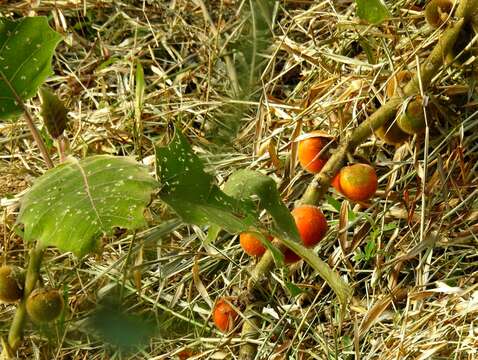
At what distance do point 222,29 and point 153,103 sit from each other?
0.72 ft

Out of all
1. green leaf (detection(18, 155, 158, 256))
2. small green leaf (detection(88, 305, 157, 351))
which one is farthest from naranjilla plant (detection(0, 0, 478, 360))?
small green leaf (detection(88, 305, 157, 351))

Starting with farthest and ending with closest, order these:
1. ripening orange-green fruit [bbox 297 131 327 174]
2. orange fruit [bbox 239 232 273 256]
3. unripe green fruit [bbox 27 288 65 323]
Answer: ripening orange-green fruit [bbox 297 131 327 174]
orange fruit [bbox 239 232 273 256]
unripe green fruit [bbox 27 288 65 323]

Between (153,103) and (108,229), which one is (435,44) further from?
(108,229)

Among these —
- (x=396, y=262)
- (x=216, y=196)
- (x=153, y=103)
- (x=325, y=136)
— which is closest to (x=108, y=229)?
(x=216, y=196)

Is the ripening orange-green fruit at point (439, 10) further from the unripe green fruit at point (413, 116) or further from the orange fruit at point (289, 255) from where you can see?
the orange fruit at point (289, 255)

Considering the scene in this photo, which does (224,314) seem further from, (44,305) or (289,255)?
(44,305)

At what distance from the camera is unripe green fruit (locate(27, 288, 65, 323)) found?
908 mm

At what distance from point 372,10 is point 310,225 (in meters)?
0.43

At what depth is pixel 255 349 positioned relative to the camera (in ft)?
4.07

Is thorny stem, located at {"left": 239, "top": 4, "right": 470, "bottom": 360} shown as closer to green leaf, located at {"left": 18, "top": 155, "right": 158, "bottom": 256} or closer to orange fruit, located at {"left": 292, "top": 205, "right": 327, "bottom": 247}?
orange fruit, located at {"left": 292, "top": 205, "right": 327, "bottom": 247}

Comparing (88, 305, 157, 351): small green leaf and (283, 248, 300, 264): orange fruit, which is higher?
(88, 305, 157, 351): small green leaf

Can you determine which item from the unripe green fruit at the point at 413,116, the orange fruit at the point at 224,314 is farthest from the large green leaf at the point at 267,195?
the unripe green fruit at the point at 413,116

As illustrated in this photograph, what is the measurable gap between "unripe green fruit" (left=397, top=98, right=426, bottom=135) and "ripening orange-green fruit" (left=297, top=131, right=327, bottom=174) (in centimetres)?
14

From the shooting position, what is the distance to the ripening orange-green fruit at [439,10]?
53.8 inches
